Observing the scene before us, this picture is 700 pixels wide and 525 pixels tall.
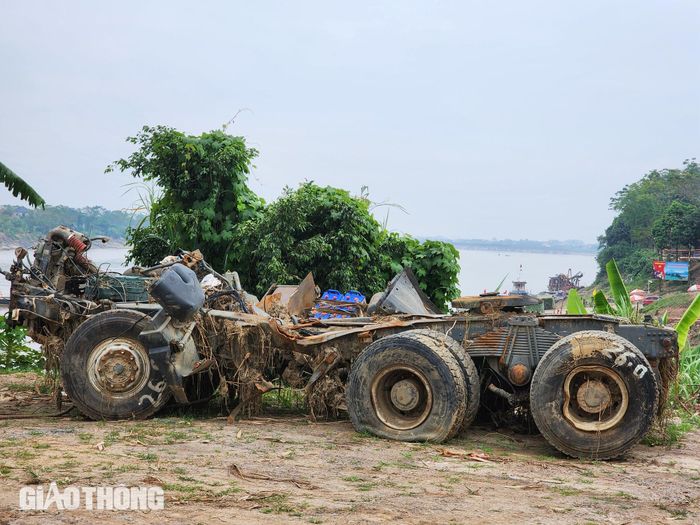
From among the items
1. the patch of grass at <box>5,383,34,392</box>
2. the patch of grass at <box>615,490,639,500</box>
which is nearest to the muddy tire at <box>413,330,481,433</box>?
the patch of grass at <box>615,490,639,500</box>

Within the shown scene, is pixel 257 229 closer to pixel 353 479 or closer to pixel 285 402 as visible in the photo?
pixel 285 402

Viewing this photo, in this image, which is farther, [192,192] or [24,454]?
[192,192]

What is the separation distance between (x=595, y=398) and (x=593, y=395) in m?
0.04

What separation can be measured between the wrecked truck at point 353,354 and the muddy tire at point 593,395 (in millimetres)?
11

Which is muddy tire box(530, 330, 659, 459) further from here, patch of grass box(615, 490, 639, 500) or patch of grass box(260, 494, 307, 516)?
patch of grass box(260, 494, 307, 516)

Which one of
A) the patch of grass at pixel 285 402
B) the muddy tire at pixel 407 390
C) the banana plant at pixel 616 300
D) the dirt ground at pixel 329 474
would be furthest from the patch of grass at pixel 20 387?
the banana plant at pixel 616 300

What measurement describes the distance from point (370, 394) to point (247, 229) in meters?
7.66

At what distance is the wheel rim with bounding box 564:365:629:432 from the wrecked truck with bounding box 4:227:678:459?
0.01 m

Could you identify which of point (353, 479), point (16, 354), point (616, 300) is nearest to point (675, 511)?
point (353, 479)

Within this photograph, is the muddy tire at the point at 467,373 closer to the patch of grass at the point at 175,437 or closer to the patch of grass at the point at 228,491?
the patch of grass at the point at 175,437

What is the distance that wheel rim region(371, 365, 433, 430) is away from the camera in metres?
9.38

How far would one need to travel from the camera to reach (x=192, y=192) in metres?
17.5

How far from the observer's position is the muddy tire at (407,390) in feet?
30.1

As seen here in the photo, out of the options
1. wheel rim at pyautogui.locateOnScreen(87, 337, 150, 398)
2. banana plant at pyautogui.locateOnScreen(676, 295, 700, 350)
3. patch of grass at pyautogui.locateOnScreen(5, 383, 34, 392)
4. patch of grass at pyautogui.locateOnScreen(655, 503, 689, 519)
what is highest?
banana plant at pyautogui.locateOnScreen(676, 295, 700, 350)
